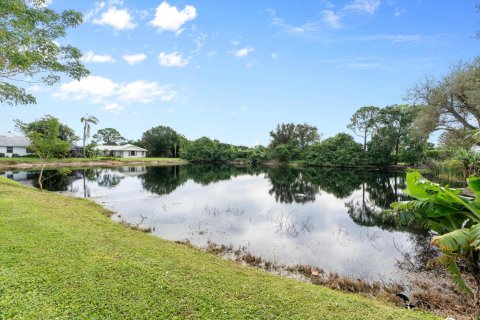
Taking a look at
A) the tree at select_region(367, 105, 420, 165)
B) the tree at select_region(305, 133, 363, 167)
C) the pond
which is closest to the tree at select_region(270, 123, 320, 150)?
the tree at select_region(305, 133, 363, 167)

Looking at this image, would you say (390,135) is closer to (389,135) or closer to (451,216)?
(389,135)

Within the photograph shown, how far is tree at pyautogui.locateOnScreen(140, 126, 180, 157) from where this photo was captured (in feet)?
247

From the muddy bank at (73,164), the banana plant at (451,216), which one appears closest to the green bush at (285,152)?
the muddy bank at (73,164)

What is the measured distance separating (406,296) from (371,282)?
3.06 ft

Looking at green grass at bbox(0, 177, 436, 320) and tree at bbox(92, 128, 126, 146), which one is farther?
tree at bbox(92, 128, 126, 146)

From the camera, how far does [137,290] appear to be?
→ 4.17 meters

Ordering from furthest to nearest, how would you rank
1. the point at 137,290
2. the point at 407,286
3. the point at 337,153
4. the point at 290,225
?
the point at 337,153, the point at 290,225, the point at 407,286, the point at 137,290

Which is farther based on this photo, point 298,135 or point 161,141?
point 161,141

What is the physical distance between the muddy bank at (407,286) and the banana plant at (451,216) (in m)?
1.30

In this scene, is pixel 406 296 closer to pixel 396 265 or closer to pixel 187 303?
pixel 396 265

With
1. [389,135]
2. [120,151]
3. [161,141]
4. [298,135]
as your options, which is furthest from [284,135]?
[120,151]

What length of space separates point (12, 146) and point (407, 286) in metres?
68.1

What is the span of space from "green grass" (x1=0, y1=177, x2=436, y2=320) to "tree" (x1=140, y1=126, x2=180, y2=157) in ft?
235

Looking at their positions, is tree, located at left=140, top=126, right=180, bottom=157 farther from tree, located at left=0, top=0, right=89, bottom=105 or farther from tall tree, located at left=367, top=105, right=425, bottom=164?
tree, located at left=0, top=0, right=89, bottom=105
